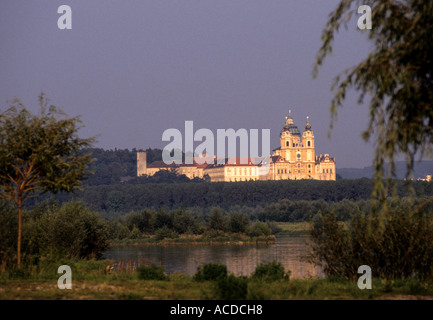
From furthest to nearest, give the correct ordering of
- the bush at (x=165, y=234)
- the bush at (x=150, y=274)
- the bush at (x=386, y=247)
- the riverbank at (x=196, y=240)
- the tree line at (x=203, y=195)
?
the tree line at (x=203, y=195) < the bush at (x=165, y=234) < the riverbank at (x=196, y=240) < the bush at (x=386, y=247) < the bush at (x=150, y=274)

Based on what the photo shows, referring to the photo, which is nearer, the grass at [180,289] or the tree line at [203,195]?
the grass at [180,289]

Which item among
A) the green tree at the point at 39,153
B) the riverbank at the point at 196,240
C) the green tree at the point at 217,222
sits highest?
the green tree at the point at 39,153

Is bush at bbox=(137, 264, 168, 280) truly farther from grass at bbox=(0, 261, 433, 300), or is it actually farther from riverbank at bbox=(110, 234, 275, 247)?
riverbank at bbox=(110, 234, 275, 247)

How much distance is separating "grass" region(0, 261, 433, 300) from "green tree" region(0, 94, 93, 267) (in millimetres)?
2440

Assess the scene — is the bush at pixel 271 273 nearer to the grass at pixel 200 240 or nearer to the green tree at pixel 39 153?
the green tree at pixel 39 153

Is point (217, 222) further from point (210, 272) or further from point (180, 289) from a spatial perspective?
point (180, 289)

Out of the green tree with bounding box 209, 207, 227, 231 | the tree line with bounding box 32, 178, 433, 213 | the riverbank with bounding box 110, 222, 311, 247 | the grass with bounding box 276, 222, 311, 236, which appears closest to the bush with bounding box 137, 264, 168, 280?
the riverbank with bounding box 110, 222, 311, 247

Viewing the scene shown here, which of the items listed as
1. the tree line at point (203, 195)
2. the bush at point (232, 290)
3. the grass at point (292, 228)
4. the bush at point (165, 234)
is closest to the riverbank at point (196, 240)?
the bush at point (165, 234)

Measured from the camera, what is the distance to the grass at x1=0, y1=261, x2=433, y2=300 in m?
12.8

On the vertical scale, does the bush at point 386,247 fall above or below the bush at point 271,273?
above

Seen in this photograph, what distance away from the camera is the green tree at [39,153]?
16848 mm

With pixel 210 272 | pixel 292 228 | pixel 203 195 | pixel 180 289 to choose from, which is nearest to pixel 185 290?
pixel 180 289

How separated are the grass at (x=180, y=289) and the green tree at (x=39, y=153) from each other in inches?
96.1
